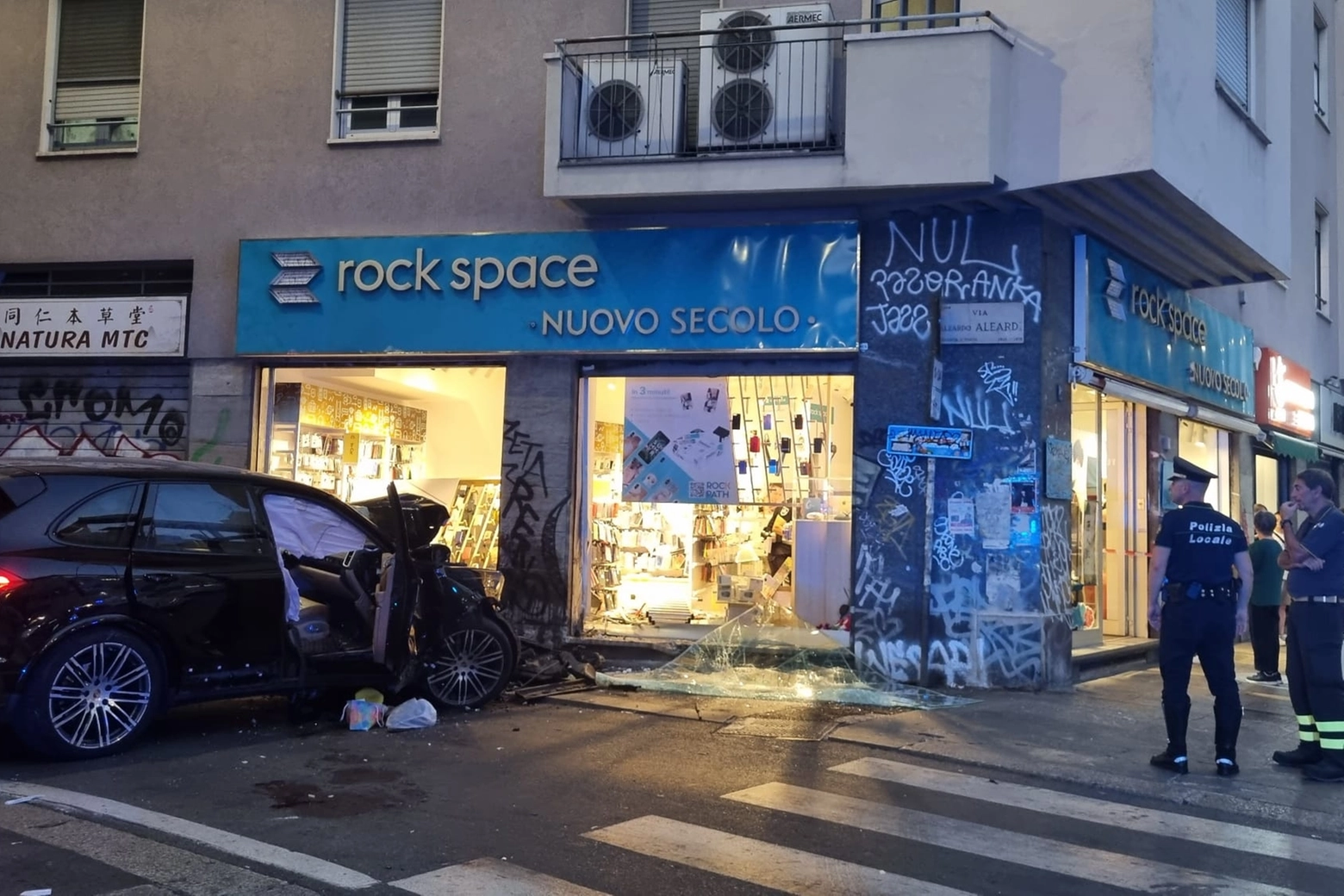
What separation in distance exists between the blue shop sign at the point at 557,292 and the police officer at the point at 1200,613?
3.89 metres

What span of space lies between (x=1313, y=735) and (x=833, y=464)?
15.8ft

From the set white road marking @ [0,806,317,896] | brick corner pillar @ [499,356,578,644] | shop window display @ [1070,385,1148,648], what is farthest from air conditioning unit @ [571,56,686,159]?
white road marking @ [0,806,317,896]

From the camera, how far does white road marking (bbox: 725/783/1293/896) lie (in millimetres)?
5258

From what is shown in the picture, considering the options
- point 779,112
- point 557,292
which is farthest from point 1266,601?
point 557,292

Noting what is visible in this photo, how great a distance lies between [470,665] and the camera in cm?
888

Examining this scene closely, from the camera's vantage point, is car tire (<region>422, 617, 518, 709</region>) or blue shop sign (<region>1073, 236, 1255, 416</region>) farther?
blue shop sign (<region>1073, 236, 1255, 416</region>)

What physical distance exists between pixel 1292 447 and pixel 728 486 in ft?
32.6

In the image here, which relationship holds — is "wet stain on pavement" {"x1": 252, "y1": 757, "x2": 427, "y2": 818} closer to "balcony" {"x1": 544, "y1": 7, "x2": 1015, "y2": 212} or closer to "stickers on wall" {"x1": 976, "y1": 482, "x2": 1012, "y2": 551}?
"stickers on wall" {"x1": 976, "y1": 482, "x2": 1012, "y2": 551}

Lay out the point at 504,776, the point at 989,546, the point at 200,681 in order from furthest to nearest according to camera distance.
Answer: the point at 989,546, the point at 200,681, the point at 504,776

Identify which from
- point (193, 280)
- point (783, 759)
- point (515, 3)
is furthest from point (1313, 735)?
point (193, 280)

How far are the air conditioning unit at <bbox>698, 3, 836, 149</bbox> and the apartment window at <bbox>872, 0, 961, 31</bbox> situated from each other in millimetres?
515

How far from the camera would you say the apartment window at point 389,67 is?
1211 cm

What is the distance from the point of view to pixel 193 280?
12398 millimetres

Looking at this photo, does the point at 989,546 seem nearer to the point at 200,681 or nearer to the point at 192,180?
the point at 200,681
